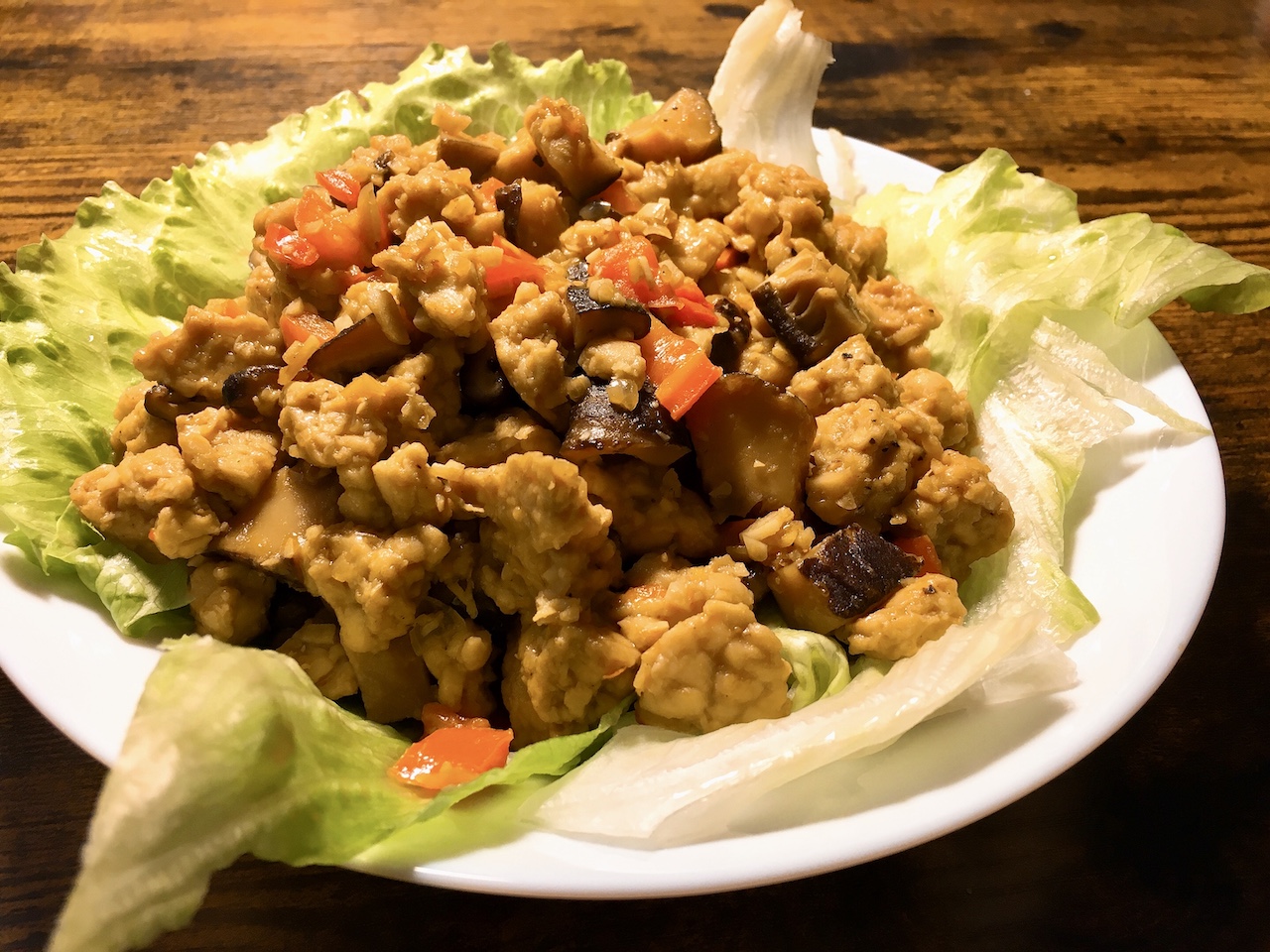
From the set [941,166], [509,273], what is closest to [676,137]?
[509,273]

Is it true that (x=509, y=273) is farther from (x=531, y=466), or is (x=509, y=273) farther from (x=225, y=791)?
(x=225, y=791)

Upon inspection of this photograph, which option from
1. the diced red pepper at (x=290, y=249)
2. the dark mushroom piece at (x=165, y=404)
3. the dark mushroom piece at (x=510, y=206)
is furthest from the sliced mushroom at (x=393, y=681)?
the dark mushroom piece at (x=510, y=206)

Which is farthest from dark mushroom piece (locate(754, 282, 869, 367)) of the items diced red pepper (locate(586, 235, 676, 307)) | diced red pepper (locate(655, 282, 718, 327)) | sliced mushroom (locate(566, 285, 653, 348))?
sliced mushroom (locate(566, 285, 653, 348))

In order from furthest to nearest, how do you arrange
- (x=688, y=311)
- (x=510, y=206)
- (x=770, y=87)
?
1. (x=770, y=87)
2. (x=510, y=206)
3. (x=688, y=311)

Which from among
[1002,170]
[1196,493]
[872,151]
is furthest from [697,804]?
[872,151]

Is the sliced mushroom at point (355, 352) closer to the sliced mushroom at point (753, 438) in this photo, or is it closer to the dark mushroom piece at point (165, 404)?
the dark mushroom piece at point (165, 404)

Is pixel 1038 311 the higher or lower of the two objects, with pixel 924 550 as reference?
higher

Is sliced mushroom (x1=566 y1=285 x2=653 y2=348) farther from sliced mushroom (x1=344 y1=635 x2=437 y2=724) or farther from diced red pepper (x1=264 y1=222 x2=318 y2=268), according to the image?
sliced mushroom (x1=344 y1=635 x2=437 y2=724)
